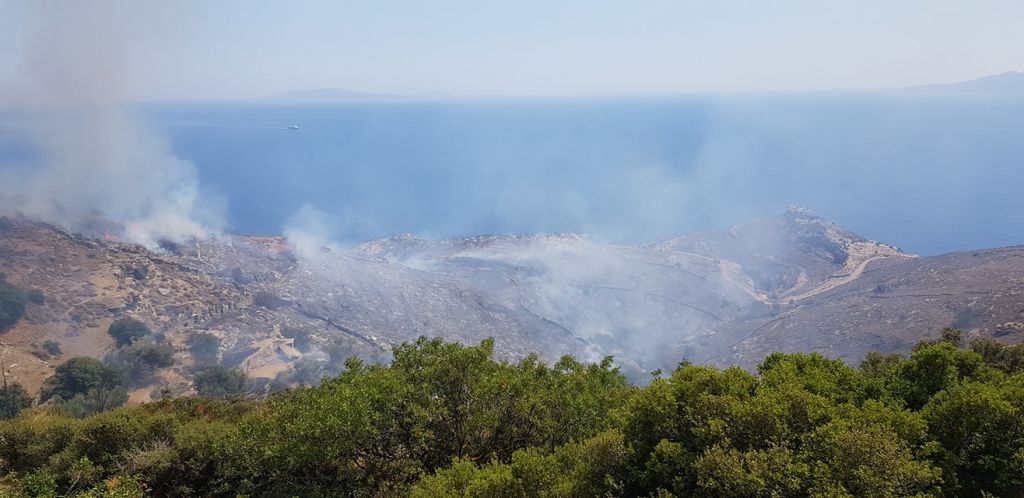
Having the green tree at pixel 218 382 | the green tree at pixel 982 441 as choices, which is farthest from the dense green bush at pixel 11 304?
the green tree at pixel 982 441

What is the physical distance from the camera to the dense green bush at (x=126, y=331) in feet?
147

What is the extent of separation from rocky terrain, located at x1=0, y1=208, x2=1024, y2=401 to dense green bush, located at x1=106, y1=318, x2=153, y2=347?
0.76 meters

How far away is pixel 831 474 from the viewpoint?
7.35 m

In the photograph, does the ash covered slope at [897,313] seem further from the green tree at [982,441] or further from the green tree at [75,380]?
the green tree at [75,380]

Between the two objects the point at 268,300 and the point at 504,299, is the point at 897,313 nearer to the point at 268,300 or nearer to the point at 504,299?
the point at 504,299

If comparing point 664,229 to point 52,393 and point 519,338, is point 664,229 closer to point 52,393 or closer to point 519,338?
point 519,338

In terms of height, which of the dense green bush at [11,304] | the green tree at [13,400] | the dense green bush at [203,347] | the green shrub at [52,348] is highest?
the dense green bush at [11,304]

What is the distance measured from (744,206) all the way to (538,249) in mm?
102327

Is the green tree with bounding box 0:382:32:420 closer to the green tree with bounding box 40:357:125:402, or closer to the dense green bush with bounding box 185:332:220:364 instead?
the green tree with bounding box 40:357:125:402

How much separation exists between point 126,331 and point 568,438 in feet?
149

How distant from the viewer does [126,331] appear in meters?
45.0

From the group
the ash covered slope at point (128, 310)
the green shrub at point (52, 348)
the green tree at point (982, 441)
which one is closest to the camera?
the green tree at point (982, 441)

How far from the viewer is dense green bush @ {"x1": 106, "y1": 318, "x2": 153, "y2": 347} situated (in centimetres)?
4475

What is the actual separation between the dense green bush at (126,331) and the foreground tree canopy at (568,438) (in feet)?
97.4
